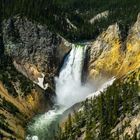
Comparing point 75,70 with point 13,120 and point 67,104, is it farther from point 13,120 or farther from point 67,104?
point 13,120

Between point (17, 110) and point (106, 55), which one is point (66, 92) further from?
point (17, 110)

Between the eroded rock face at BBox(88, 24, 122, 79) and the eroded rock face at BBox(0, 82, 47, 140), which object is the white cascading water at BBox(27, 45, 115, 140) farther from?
the eroded rock face at BBox(88, 24, 122, 79)

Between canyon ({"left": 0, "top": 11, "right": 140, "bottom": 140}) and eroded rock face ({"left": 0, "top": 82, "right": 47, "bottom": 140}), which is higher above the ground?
canyon ({"left": 0, "top": 11, "right": 140, "bottom": 140})

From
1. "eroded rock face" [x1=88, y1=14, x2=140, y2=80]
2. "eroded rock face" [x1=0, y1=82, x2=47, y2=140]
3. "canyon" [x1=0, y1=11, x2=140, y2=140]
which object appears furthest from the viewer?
"eroded rock face" [x1=88, y1=14, x2=140, y2=80]

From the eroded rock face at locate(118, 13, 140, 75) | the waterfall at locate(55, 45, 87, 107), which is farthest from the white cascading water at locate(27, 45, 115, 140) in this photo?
the eroded rock face at locate(118, 13, 140, 75)

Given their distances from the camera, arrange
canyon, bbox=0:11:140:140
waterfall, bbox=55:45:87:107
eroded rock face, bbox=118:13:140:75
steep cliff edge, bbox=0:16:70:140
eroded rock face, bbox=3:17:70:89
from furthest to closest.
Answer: eroded rock face, bbox=3:17:70:89 < waterfall, bbox=55:45:87:107 < eroded rock face, bbox=118:13:140:75 < canyon, bbox=0:11:140:140 < steep cliff edge, bbox=0:16:70:140

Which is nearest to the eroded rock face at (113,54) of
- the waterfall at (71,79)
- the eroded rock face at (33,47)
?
the waterfall at (71,79)
